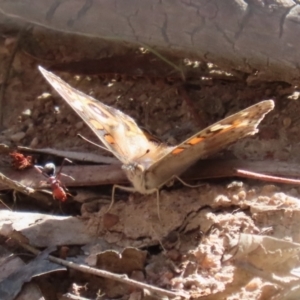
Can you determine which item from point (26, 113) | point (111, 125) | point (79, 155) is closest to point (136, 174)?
point (111, 125)

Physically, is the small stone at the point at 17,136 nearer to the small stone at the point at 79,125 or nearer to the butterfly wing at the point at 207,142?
the small stone at the point at 79,125

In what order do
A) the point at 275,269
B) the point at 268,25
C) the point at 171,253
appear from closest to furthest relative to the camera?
1. the point at 275,269
2. the point at 171,253
3. the point at 268,25

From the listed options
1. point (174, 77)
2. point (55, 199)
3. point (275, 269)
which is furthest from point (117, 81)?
point (275, 269)

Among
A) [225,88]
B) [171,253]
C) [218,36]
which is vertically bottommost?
[171,253]

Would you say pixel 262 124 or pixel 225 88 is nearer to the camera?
pixel 262 124

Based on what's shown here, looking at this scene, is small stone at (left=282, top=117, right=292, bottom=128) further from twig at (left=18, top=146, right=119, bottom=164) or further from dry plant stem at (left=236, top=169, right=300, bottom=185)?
twig at (left=18, top=146, right=119, bottom=164)

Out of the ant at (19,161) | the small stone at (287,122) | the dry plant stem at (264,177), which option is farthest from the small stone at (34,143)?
the small stone at (287,122)

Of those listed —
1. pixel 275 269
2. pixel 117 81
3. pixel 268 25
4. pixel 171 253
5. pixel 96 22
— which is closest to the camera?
pixel 275 269

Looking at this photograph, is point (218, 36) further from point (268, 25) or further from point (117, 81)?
point (117, 81)
